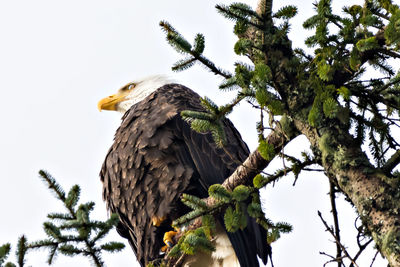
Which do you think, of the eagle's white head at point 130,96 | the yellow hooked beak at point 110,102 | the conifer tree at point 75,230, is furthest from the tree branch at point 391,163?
the yellow hooked beak at point 110,102

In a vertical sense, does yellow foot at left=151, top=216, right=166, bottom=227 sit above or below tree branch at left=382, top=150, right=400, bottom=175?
above

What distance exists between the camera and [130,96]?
20.3 feet

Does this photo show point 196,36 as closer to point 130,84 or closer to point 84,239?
point 84,239

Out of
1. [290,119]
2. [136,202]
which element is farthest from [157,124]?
[290,119]

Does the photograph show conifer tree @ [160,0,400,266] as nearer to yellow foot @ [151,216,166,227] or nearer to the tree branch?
the tree branch

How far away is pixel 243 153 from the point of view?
4.88m

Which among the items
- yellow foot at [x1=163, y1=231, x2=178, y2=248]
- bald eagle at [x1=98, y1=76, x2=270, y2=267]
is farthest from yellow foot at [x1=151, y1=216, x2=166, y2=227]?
yellow foot at [x1=163, y1=231, x2=178, y2=248]

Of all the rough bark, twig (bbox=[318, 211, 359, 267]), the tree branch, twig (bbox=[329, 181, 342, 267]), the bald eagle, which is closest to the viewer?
the rough bark

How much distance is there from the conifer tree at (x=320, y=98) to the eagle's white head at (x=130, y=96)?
133 inches

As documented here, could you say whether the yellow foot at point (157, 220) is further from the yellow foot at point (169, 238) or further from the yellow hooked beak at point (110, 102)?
the yellow hooked beak at point (110, 102)

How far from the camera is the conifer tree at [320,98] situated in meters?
2.50

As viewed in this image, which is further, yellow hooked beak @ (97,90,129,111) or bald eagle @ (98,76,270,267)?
yellow hooked beak @ (97,90,129,111)

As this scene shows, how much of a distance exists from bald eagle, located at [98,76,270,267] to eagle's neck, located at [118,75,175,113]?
4.07ft

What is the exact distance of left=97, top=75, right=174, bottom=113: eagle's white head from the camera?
6.15 metres
